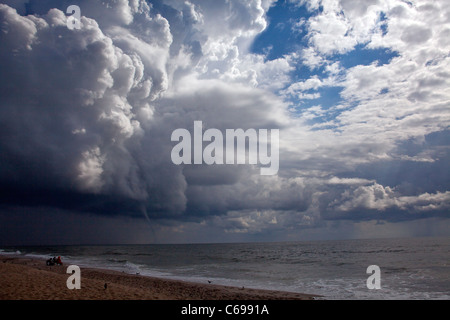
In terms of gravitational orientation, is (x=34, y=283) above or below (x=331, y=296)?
above
